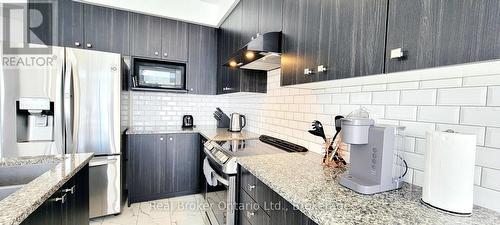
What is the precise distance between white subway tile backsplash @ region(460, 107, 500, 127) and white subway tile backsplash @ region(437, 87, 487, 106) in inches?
0.9

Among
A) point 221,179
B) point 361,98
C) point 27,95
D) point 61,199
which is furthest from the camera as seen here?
point 27,95

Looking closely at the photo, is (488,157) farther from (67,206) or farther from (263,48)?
(67,206)

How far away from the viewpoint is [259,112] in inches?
103

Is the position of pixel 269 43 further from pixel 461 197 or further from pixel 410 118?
pixel 461 197

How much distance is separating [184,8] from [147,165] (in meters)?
2.11

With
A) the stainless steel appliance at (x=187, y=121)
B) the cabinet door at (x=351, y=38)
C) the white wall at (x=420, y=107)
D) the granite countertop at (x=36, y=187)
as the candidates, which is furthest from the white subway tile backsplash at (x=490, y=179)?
the stainless steel appliance at (x=187, y=121)

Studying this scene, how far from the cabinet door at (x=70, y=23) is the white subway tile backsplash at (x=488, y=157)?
11.3ft

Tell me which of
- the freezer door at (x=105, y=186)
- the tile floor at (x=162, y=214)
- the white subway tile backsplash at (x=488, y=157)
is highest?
the white subway tile backsplash at (x=488, y=157)

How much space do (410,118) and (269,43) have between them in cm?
97

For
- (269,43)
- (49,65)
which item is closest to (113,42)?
(49,65)

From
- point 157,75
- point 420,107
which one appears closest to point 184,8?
point 157,75

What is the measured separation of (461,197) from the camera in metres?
0.74

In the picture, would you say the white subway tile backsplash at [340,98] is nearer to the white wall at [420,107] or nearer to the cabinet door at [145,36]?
the white wall at [420,107]

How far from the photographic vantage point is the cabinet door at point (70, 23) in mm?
2455
